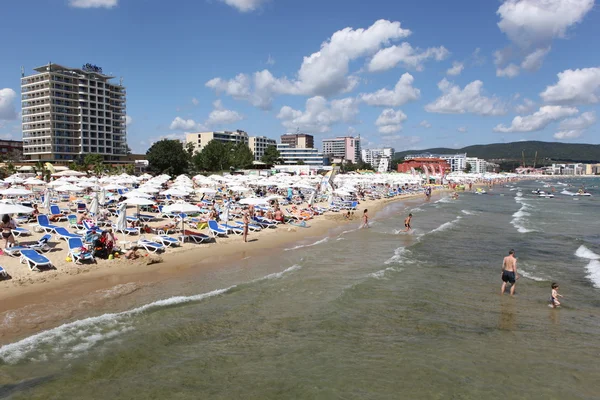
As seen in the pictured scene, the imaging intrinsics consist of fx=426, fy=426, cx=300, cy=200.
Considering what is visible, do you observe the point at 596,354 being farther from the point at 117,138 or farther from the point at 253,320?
the point at 117,138

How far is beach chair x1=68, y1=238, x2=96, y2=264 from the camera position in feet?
43.9

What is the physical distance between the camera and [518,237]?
78.0 feet

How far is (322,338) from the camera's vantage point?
9.24 metres

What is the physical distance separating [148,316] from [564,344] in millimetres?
9317

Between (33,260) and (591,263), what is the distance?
20.1 meters

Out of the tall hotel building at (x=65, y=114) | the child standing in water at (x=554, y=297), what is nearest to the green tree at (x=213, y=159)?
the tall hotel building at (x=65, y=114)

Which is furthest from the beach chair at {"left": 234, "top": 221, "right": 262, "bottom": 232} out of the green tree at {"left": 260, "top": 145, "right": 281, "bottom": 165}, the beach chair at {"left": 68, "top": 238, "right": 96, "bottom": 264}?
the green tree at {"left": 260, "top": 145, "right": 281, "bottom": 165}

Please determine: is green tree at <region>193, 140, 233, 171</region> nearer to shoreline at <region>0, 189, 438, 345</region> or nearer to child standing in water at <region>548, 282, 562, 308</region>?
shoreline at <region>0, 189, 438, 345</region>

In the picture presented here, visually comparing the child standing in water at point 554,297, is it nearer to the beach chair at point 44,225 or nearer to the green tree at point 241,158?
the beach chair at point 44,225

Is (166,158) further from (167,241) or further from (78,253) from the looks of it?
(78,253)

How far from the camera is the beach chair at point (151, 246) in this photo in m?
15.5

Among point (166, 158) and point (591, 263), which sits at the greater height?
point (166, 158)

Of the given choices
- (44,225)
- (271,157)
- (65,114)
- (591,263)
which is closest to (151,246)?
(44,225)

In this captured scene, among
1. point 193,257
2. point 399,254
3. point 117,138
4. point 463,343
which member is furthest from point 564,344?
point 117,138
